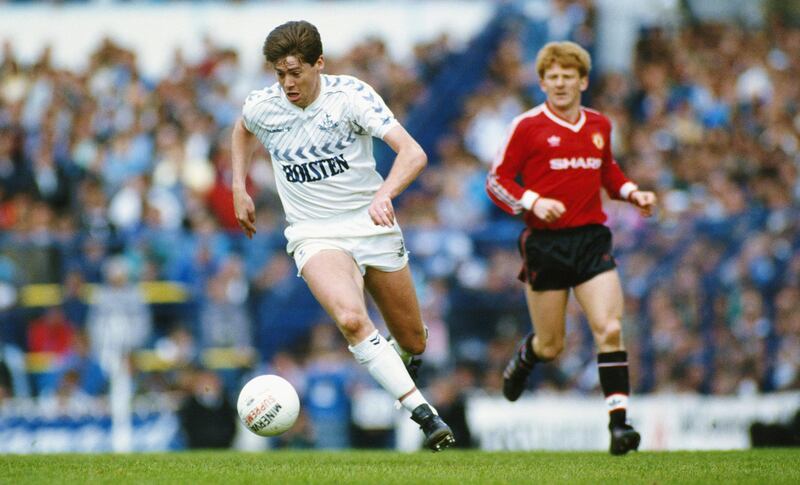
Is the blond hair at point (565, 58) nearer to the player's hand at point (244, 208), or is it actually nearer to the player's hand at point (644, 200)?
the player's hand at point (644, 200)

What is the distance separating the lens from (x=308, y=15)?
75.5 feet

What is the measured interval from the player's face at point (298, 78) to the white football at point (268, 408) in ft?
6.09

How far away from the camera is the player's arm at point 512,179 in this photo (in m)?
10.0

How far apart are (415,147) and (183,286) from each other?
808cm

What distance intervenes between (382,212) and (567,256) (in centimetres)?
227

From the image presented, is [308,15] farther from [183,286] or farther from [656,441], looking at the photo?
Result: [656,441]

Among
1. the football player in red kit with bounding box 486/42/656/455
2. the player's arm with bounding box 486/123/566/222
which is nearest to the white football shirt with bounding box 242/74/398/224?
the player's arm with bounding box 486/123/566/222

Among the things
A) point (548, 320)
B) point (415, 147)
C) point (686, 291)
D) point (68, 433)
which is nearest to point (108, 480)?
point (415, 147)

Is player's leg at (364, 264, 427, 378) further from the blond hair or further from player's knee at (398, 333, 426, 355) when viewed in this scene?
the blond hair

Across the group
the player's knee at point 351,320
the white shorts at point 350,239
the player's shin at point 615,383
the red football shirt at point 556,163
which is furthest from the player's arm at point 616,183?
the player's knee at point 351,320

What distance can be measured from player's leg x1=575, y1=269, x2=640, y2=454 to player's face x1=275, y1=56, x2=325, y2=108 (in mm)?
2504

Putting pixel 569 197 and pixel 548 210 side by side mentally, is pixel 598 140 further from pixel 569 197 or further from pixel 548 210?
pixel 548 210

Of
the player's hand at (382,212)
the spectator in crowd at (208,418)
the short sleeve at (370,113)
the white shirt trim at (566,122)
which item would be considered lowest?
the spectator in crowd at (208,418)

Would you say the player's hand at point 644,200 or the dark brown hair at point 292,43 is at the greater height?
the dark brown hair at point 292,43
